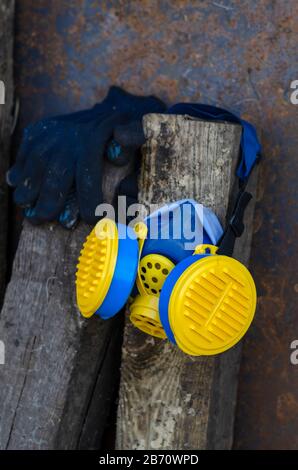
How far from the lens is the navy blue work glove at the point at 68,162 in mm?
1392

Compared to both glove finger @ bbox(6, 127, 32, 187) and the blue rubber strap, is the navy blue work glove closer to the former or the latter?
glove finger @ bbox(6, 127, 32, 187)

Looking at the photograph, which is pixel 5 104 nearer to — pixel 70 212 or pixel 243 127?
pixel 70 212

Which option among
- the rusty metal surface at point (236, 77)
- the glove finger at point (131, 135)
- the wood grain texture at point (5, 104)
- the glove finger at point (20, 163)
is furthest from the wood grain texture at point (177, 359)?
the wood grain texture at point (5, 104)

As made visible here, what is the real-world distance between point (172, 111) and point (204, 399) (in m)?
0.63

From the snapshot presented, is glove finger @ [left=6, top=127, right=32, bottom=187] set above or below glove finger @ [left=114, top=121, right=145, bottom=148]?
below

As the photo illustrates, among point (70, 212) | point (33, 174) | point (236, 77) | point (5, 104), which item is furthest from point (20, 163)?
point (236, 77)

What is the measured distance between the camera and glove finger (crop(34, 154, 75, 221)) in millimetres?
1417

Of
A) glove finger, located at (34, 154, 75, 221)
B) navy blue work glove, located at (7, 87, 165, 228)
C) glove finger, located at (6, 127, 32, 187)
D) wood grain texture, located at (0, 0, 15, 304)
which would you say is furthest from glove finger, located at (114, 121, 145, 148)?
wood grain texture, located at (0, 0, 15, 304)

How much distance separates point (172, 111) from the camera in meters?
1.51

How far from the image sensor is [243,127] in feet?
4.74

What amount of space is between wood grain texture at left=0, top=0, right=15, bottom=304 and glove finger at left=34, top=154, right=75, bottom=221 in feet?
1.03

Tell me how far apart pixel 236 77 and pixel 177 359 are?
2.16 feet

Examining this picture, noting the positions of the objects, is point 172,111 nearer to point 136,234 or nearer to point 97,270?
point 136,234
